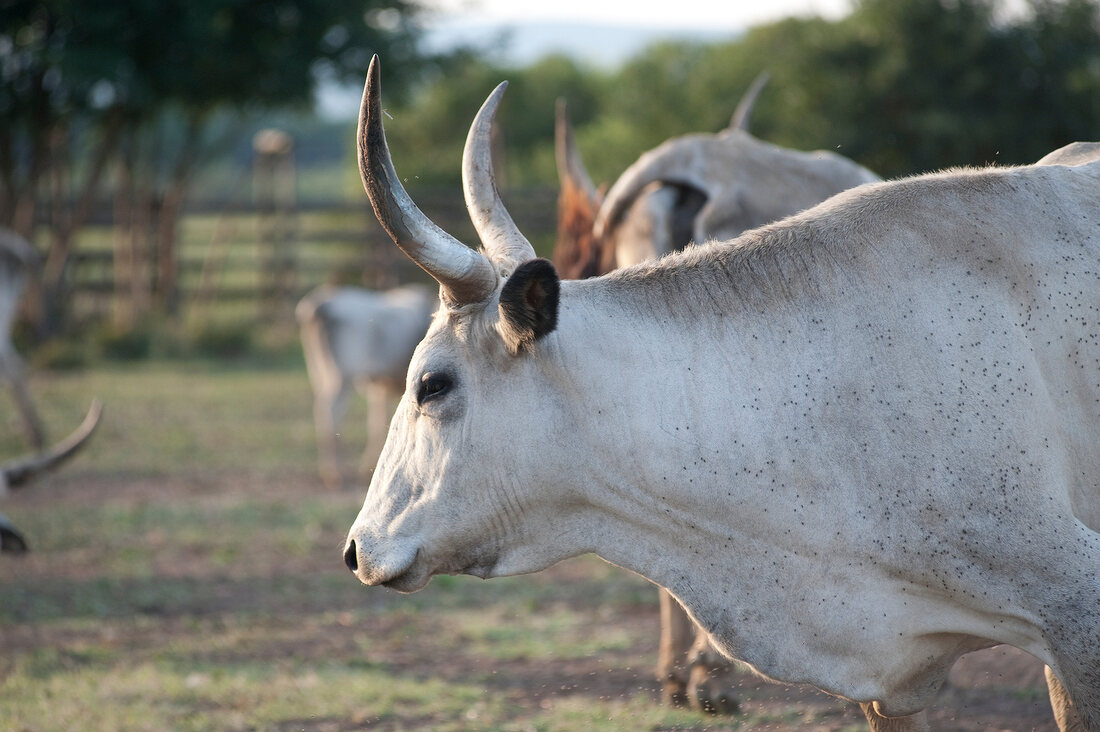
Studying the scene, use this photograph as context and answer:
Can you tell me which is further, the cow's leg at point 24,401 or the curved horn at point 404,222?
the cow's leg at point 24,401

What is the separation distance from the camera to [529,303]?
2672mm

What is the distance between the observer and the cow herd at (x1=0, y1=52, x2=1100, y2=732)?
2627 millimetres

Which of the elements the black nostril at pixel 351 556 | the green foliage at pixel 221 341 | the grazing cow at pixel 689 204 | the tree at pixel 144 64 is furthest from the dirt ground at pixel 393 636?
the green foliage at pixel 221 341

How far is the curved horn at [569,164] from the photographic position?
5.05m

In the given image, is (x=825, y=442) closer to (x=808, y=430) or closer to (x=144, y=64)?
(x=808, y=430)

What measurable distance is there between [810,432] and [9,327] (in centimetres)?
1046

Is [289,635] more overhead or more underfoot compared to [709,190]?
more underfoot

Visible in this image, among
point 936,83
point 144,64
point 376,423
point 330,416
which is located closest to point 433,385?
point 330,416

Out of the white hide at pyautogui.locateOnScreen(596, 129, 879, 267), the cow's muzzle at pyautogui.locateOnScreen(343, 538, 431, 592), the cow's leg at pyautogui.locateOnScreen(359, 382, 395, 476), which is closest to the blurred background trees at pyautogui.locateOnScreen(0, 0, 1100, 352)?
the cow's leg at pyautogui.locateOnScreen(359, 382, 395, 476)

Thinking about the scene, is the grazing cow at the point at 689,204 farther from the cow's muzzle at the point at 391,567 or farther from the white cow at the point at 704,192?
the cow's muzzle at the point at 391,567

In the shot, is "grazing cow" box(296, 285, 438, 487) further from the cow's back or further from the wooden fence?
the wooden fence

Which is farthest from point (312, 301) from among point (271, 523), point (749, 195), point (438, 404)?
point (438, 404)

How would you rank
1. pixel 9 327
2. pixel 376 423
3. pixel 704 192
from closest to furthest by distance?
1. pixel 704 192
2. pixel 376 423
3. pixel 9 327

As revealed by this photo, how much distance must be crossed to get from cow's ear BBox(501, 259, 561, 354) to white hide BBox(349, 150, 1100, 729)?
62 mm
